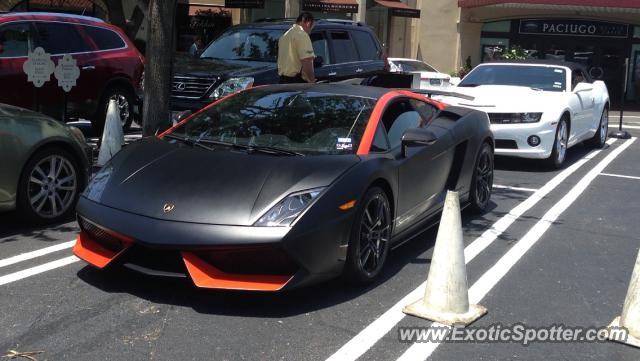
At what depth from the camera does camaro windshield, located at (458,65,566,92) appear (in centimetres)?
1092

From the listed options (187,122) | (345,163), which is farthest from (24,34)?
(345,163)

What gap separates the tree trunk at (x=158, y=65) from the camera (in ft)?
27.4

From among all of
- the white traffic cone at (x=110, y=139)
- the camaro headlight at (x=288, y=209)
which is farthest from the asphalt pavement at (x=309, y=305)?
the white traffic cone at (x=110, y=139)

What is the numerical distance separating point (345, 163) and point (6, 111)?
317 centimetres

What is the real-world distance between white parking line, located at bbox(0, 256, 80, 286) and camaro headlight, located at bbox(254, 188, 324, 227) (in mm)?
1828

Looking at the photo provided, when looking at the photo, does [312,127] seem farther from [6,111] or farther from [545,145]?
[545,145]

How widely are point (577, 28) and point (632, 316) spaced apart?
79.6 feet

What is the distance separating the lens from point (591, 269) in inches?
219

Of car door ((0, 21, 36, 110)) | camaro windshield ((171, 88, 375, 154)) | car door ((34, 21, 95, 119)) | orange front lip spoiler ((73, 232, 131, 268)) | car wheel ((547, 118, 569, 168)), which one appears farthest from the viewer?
car door ((34, 21, 95, 119))

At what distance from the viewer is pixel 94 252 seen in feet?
15.4

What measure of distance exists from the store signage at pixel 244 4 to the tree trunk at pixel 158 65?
14.5 metres

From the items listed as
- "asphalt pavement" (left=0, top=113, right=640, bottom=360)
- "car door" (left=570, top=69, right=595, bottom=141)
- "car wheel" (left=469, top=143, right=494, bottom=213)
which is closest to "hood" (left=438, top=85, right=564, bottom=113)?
"car door" (left=570, top=69, right=595, bottom=141)

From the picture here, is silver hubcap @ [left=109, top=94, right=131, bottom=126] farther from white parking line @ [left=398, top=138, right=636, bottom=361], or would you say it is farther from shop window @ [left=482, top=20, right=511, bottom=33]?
shop window @ [left=482, top=20, right=511, bottom=33]

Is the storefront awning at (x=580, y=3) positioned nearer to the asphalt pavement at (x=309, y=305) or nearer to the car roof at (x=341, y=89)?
the asphalt pavement at (x=309, y=305)
